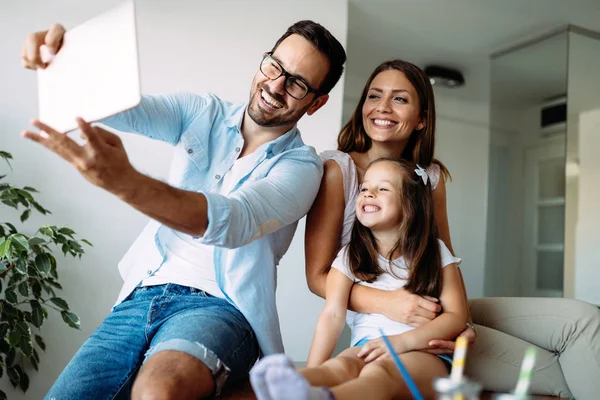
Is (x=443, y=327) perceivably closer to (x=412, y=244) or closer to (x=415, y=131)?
(x=412, y=244)

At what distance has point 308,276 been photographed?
190 centimetres

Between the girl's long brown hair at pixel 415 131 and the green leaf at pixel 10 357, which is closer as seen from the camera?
the girl's long brown hair at pixel 415 131

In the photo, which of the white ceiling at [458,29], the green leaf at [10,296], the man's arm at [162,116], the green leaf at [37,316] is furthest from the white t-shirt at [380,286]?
the white ceiling at [458,29]

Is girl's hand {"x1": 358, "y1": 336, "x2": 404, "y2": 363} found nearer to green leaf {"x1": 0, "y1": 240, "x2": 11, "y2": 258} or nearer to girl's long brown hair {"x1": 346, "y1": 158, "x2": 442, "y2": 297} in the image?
girl's long brown hair {"x1": 346, "y1": 158, "x2": 442, "y2": 297}

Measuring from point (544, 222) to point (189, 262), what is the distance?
3.73 meters

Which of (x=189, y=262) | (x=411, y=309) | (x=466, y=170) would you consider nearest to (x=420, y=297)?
(x=411, y=309)

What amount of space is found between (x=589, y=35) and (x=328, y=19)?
1.94m

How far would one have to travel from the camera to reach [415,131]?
6.89ft

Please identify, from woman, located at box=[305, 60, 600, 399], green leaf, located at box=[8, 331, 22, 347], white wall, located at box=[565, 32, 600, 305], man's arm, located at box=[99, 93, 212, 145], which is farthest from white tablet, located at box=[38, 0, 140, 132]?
white wall, located at box=[565, 32, 600, 305]

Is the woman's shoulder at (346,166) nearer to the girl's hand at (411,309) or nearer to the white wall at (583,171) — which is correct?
the girl's hand at (411,309)

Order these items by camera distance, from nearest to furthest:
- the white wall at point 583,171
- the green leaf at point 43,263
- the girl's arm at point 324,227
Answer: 1. the girl's arm at point 324,227
2. the green leaf at point 43,263
3. the white wall at point 583,171

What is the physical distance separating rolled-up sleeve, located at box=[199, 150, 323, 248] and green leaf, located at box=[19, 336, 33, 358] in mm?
1283

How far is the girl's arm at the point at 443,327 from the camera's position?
1495 millimetres

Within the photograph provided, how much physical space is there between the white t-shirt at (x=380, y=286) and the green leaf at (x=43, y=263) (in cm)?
113
